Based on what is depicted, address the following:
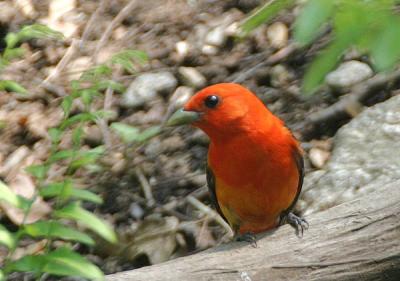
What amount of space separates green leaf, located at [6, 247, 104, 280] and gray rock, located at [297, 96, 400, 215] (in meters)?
2.55

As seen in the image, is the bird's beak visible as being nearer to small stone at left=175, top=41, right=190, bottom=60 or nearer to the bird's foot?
the bird's foot

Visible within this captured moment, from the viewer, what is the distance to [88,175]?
5891 mm

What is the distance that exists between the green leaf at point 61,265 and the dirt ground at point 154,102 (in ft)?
7.74

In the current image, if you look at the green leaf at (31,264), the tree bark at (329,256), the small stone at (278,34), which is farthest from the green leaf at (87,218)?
the small stone at (278,34)

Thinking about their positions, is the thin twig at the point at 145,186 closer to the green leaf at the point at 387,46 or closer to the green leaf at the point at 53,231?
the green leaf at the point at 53,231

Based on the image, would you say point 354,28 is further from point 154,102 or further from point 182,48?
point 182,48

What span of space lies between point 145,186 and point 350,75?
180 centimetres

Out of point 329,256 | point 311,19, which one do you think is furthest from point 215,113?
point 311,19

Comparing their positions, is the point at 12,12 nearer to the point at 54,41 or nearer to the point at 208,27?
the point at 54,41

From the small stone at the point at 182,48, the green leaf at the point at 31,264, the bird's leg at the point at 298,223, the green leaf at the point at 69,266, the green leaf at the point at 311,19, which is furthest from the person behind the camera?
the small stone at the point at 182,48

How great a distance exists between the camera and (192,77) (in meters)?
6.38

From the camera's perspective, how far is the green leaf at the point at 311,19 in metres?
2.07

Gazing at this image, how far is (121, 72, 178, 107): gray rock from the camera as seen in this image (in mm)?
6305

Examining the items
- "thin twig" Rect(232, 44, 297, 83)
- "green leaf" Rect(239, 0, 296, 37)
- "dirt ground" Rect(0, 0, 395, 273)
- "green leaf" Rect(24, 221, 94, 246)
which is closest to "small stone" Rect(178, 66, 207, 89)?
"dirt ground" Rect(0, 0, 395, 273)
